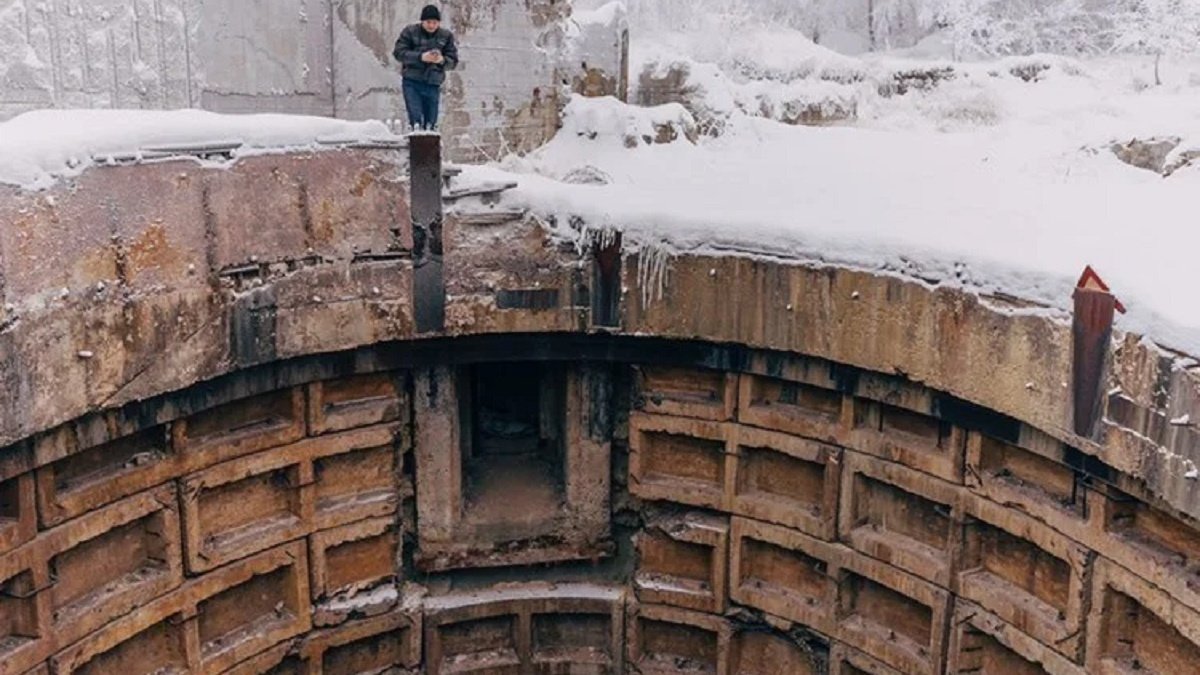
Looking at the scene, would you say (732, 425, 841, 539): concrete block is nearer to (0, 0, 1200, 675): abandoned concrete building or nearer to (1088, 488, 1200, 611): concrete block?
(0, 0, 1200, 675): abandoned concrete building

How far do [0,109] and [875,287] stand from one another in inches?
222

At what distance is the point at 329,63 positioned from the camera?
9539mm

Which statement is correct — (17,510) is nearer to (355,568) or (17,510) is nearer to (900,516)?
(355,568)

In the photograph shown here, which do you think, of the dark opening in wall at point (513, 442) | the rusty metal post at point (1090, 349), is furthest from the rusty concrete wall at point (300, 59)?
the rusty metal post at point (1090, 349)

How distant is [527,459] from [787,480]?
2.25m

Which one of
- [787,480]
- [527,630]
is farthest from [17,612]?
[787,480]

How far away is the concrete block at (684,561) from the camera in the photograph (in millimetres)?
8898

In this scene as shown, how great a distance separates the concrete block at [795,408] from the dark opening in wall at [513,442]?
152cm

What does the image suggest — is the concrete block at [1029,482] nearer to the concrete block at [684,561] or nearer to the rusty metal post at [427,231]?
the concrete block at [684,561]

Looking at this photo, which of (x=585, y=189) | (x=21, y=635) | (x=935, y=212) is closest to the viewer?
(x=21, y=635)

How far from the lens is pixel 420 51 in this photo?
834 centimetres

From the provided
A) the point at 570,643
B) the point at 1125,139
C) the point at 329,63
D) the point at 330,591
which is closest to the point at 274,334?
the point at 330,591

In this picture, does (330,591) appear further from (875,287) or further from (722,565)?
(875,287)

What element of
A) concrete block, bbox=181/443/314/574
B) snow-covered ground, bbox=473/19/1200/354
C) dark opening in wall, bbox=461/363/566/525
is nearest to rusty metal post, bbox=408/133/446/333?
snow-covered ground, bbox=473/19/1200/354
